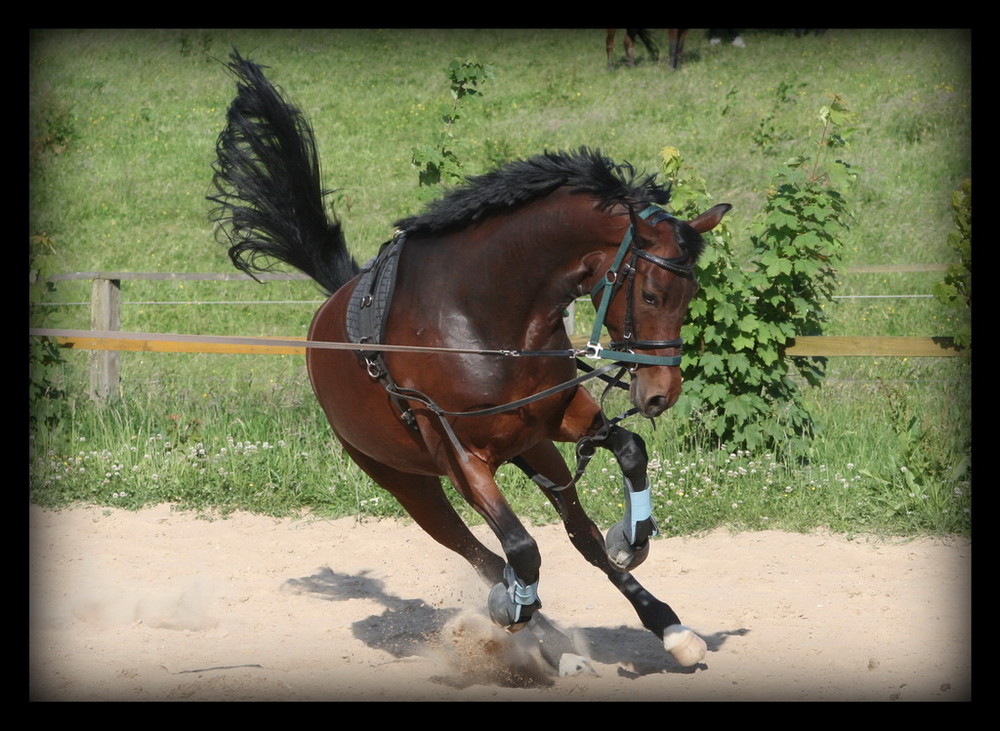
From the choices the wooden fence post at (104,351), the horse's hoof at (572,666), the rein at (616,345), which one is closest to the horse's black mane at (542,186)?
the rein at (616,345)

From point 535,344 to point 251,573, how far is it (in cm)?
307

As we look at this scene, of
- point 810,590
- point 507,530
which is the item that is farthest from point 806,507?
point 507,530

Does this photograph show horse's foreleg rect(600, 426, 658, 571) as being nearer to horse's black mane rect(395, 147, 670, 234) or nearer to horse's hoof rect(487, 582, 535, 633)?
horse's hoof rect(487, 582, 535, 633)

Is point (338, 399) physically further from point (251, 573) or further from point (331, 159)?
point (331, 159)

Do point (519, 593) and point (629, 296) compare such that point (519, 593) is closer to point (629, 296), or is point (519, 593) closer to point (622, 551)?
point (622, 551)

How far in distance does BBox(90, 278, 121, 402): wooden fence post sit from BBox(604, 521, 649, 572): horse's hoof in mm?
6104

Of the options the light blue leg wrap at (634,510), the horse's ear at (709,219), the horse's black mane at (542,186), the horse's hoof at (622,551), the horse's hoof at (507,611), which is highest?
the horse's black mane at (542,186)

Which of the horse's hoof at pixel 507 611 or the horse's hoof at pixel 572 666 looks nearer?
the horse's hoof at pixel 507 611

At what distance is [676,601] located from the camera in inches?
216

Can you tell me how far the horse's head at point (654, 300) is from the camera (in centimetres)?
364

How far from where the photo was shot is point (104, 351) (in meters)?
9.05

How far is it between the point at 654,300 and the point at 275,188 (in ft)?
8.29

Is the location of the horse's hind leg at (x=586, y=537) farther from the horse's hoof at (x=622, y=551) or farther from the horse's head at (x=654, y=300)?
the horse's head at (x=654, y=300)

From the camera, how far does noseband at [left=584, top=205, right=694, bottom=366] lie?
11.9 feet
